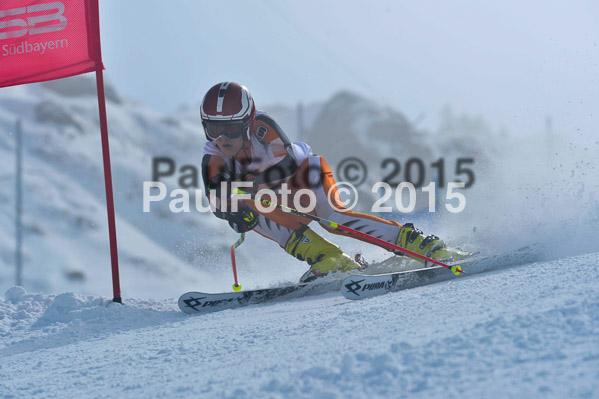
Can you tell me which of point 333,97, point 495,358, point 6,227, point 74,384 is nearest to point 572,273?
point 495,358

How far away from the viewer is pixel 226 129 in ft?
17.8

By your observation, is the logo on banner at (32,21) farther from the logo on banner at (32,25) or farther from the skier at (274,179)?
the skier at (274,179)

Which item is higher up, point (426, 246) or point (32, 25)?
point (32, 25)

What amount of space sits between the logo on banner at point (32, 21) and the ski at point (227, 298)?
322 cm

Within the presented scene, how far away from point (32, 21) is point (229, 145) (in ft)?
8.89

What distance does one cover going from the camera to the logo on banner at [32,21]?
616 centimetres

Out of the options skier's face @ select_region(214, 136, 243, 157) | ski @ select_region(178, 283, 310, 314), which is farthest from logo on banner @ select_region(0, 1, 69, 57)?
ski @ select_region(178, 283, 310, 314)

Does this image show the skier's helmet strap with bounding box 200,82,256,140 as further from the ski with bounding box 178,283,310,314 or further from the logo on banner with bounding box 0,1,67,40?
the logo on banner with bounding box 0,1,67,40

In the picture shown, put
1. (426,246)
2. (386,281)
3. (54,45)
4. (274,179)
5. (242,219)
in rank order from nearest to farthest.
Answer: (386,281) → (426,246) → (242,219) → (274,179) → (54,45)

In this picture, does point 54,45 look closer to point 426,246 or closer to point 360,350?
point 426,246

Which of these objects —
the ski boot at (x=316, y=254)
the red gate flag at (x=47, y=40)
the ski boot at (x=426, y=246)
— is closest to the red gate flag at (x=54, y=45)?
the red gate flag at (x=47, y=40)

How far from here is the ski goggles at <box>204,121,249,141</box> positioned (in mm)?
5387

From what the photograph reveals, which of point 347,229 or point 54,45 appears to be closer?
point 347,229

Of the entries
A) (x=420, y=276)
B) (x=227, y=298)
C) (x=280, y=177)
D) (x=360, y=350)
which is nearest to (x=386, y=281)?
(x=420, y=276)
